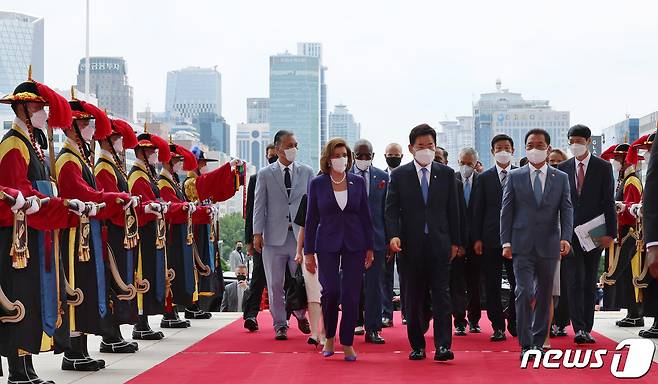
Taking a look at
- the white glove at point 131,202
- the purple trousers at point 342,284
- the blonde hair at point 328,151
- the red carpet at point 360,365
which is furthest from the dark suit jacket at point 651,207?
the white glove at point 131,202

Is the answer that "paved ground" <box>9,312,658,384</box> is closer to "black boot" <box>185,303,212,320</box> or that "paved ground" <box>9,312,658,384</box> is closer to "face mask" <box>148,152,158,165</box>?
"black boot" <box>185,303,212,320</box>

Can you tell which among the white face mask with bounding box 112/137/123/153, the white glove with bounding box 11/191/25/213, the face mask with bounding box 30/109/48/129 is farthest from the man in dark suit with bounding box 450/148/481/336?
the white glove with bounding box 11/191/25/213

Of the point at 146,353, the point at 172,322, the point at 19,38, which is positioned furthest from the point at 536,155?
the point at 19,38

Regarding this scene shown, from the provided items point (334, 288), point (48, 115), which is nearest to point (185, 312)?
point (334, 288)

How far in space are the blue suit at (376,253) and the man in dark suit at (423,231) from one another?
4.97ft

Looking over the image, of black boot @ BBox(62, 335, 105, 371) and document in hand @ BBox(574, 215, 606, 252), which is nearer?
black boot @ BBox(62, 335, 105, 371)

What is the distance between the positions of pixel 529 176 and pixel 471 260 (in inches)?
109

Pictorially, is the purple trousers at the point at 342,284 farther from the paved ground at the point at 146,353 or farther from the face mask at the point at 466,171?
the face mask at the point at 466,171

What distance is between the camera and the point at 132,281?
1070 cm

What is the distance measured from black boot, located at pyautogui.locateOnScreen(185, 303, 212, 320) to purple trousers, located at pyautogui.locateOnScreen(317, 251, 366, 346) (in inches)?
199

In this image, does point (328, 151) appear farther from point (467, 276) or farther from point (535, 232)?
point (467, 276)

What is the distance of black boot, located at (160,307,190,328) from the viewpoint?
44.0ft

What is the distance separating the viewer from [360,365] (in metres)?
9.47

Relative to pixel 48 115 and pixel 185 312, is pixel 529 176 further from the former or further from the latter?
pixel 185 312
